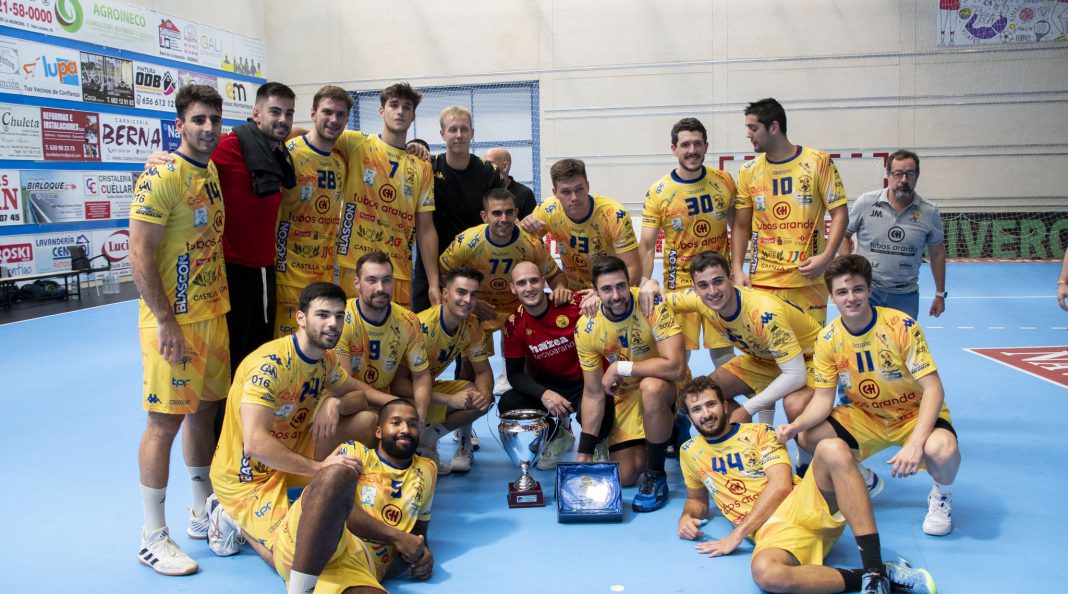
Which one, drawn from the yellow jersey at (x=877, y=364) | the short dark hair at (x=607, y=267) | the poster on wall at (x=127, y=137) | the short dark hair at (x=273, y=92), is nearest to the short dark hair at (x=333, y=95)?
the short dark hair at (x=273, y=92)

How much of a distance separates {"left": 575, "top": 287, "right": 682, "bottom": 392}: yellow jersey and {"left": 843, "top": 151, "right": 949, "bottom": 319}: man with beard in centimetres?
174

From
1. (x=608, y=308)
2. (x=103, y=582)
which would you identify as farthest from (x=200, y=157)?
(x=608, y=308)

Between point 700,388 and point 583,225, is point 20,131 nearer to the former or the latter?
point 583,225

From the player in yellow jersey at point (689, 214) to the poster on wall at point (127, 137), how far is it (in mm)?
11996

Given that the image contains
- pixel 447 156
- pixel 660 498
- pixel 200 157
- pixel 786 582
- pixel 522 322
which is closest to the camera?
pixel 786 582

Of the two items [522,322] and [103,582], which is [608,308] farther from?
[103,582]

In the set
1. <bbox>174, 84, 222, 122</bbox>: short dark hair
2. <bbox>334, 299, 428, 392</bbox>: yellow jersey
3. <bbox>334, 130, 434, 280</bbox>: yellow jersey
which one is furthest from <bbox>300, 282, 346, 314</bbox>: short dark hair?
<bbox>334, 130, 434, 280</bbox>: yellow jersey

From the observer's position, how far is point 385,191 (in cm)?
551

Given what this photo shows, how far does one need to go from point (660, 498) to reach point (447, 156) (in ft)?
9.44

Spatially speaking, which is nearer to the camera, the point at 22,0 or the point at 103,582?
the point at 103,582

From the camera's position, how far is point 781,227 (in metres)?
5.56

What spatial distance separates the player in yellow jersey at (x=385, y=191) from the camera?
17.8ft

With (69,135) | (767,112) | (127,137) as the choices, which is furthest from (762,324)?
(127,137)

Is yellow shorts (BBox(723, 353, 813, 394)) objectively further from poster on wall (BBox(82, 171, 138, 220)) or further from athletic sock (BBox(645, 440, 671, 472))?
poster on wall (BBox(82, 171, 138, 220))
